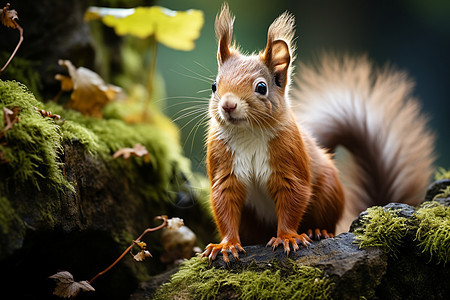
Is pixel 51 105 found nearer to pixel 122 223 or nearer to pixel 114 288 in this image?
pixel 122 223

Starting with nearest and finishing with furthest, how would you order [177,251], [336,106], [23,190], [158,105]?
[23,190] < [177,251] < [336,106] < [158,105]

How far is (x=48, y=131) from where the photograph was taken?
162cm

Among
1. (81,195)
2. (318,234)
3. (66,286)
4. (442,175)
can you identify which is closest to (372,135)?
(442,175)

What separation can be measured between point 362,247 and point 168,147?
5.24 feet

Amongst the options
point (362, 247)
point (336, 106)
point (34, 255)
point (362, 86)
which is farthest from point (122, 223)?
point (362, 86)

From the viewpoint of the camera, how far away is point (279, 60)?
1.95 metres

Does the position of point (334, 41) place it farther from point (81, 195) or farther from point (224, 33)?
point (81, 195)

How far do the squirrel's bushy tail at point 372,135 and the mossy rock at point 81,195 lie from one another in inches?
38.4

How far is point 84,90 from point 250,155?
115 cm

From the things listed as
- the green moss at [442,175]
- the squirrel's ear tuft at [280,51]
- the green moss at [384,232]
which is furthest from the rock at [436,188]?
the squirrel's ear tuft at [280,51]

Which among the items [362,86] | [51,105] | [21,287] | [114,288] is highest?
[362,86]

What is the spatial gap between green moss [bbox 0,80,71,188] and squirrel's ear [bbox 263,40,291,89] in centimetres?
99

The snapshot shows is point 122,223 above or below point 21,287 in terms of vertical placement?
above

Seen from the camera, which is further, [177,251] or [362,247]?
[177,251]
